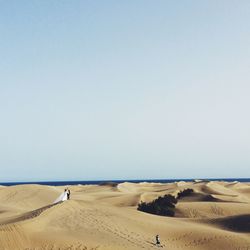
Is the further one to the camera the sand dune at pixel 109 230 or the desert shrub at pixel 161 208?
the desert shrub at pixel 161 208

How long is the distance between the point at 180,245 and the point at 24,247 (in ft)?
26.5

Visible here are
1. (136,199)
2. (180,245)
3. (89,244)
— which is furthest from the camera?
(136,199)

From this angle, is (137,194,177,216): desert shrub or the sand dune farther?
(137,194,177,216): desert shrub

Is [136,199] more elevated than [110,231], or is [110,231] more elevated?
[136,199]

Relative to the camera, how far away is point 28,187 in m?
58.9

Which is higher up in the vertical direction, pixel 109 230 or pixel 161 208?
pixel 161 208

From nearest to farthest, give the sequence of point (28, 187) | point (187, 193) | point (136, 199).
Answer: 1. point (136, 199)
2. point (187, 193)
3. point (28, 187)

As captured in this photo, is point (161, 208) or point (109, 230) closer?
point (109, 230)

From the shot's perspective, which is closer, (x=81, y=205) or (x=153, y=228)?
(x=153, y=228)

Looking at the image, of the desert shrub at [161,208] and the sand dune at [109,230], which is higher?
the desert shrub at [161,208]

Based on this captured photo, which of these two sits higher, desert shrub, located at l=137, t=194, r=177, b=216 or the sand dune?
desert shrub, located at l=137, t=194, r=177, b=216

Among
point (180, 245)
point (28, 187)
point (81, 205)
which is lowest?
point (180, 245)

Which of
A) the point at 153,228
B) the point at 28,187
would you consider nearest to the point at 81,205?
the point at 153,228

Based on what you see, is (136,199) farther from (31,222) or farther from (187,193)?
(31,222)
